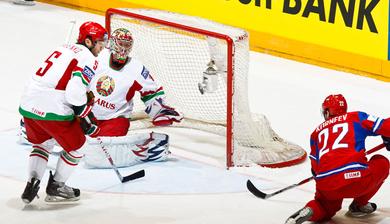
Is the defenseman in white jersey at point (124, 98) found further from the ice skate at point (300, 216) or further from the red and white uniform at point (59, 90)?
the ice skate at point (300, 216)

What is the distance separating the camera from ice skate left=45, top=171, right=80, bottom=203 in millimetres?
7027

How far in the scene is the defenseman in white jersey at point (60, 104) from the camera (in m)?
6.77

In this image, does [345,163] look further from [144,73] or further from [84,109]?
[144,73]

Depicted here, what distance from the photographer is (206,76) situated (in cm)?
805

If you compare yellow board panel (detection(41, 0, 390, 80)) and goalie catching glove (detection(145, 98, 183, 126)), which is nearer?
goalie catching glove (detection(145, 98, 183, 126))

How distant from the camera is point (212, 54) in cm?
813

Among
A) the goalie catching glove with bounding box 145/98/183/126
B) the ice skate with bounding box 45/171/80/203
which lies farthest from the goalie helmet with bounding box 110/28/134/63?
the ice skate with bounding box 45/171/80/203

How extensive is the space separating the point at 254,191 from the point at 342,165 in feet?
2.82

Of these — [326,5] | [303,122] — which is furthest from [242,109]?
[326,5]

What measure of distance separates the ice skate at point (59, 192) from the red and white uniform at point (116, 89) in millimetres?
819

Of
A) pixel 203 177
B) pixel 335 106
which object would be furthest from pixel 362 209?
pixel 203 177

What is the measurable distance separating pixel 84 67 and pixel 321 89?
3253 mm

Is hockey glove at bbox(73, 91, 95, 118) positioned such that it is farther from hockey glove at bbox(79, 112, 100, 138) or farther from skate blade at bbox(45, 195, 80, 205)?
skate blade at bbox(45, 195, 80, 205)

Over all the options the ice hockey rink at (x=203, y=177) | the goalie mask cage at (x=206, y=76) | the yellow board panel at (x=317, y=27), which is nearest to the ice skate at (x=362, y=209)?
the ice hockey rink at (x=203, y=177)
